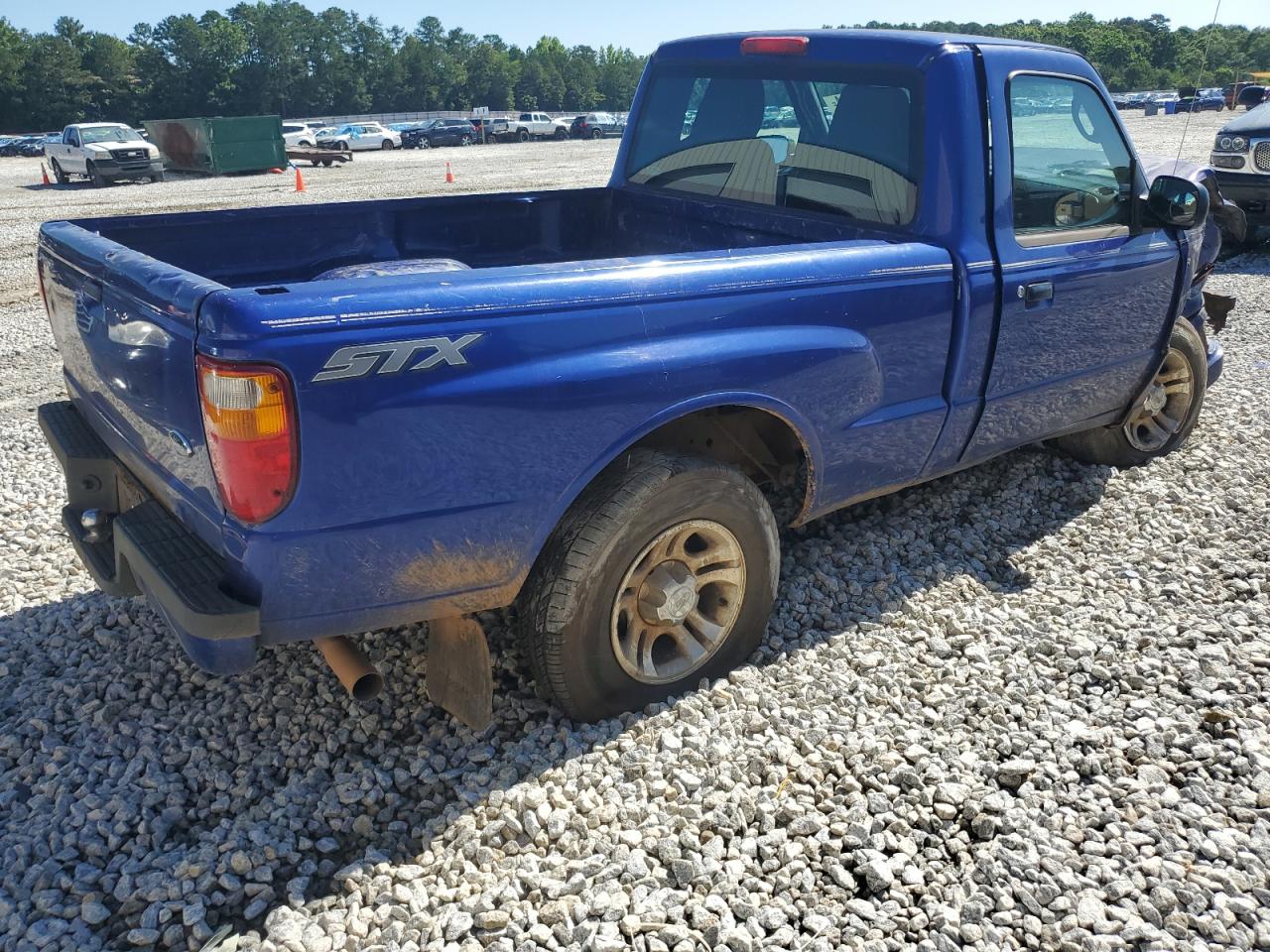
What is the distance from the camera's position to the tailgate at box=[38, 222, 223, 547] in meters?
2.54

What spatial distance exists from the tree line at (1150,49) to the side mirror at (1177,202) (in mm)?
95342

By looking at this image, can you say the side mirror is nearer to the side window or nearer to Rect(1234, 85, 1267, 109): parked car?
the side window

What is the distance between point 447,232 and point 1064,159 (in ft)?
8.65

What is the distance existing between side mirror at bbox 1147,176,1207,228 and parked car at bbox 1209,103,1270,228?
838cm

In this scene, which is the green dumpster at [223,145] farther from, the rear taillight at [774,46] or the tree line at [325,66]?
the tree line at [325,66]

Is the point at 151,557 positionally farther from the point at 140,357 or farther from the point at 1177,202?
the point at 1177,202

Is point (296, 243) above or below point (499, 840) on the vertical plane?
above

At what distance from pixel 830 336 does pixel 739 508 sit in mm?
A: 619

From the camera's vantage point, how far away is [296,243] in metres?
4.29

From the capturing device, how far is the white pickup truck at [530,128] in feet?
185

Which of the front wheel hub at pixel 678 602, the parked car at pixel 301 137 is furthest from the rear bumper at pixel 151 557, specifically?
the parked car at pixel 301 137

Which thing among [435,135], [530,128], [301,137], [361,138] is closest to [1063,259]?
[301,137]

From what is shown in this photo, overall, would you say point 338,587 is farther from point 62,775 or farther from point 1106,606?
A: point 1106,606

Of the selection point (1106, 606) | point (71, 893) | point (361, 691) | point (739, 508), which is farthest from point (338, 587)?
point (1106, 606)
